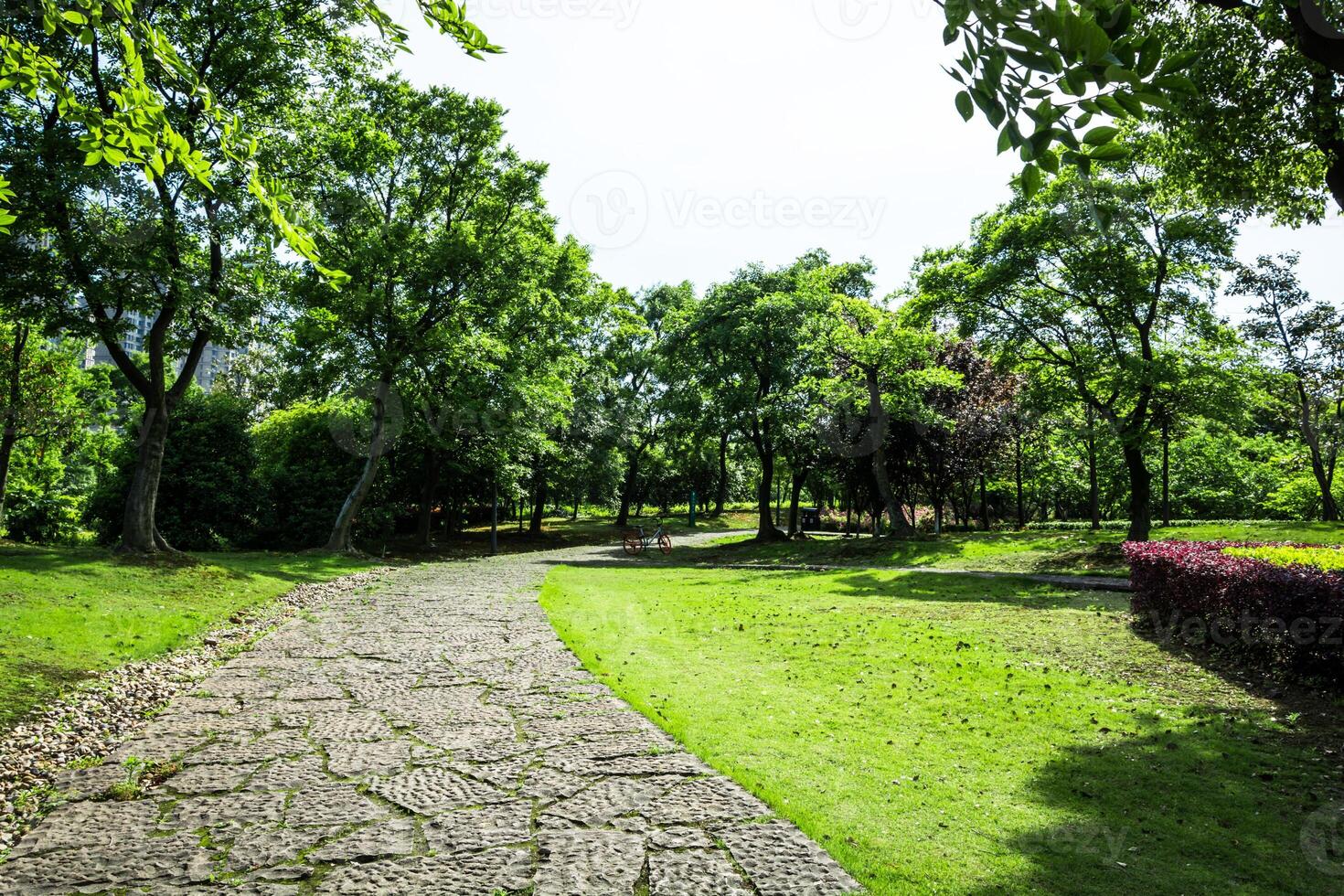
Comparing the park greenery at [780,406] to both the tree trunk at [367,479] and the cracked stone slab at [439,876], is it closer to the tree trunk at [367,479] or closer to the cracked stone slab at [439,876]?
the tree trunk at [367,479]

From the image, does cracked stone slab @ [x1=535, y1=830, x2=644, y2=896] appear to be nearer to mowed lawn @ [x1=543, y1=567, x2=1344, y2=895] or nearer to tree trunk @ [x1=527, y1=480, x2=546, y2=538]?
mowed lawn @ [x1=543, y1=567, x2=1344, y2=895]

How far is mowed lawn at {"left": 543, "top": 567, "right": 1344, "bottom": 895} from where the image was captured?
4.08 metres

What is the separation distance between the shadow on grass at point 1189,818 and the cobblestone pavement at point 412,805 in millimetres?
1398

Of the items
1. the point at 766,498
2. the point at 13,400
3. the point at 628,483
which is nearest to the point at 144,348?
the point at 13,400

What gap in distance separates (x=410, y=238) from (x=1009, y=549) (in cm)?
1949

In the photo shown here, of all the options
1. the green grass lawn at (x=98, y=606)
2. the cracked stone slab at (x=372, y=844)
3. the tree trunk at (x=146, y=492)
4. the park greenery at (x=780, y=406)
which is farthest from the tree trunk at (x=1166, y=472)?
the tree trunk at (x=146, y=492)

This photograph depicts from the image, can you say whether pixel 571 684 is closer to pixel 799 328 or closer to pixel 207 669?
pixel 207 669

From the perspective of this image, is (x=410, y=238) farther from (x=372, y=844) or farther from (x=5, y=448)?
(x=372, y=844)

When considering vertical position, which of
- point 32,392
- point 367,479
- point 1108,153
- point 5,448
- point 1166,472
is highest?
point 32,392

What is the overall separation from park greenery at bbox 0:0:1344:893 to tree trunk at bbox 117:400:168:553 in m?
0.12

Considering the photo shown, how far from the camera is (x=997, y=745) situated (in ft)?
19.4

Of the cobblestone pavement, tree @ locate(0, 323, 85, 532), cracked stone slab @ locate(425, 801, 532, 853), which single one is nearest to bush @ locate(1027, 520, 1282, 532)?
the cobblestone pavement

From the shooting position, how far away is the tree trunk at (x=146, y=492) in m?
15.4

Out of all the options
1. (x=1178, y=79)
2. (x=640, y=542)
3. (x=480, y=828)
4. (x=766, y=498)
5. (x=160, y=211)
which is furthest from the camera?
(x=766, y=498)
